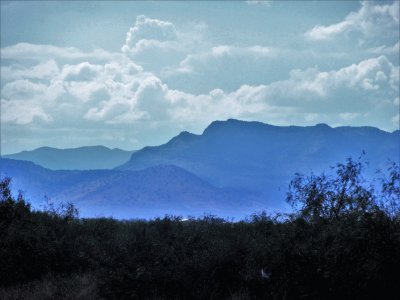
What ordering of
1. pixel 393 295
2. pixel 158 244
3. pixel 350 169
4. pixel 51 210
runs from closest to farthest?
pixel 393 295 < pixel 158 244 < pixel 350 169 < pixel 51 210

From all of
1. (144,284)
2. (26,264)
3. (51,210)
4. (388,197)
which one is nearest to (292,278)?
(144,284)

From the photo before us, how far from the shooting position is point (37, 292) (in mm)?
18094

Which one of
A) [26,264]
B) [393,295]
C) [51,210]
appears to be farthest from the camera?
[51,210]

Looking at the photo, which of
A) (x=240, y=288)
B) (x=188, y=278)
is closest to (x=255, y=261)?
(x=240, y=288)

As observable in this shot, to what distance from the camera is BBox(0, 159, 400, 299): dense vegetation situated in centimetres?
1609

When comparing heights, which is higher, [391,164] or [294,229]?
[391,164]

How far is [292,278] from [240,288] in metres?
2.14

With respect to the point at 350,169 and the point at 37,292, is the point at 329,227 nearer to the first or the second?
the point at 350,169

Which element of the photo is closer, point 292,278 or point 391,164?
point 292,278

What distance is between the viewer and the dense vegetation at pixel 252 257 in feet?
52.8

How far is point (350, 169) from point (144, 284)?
11.1 meters

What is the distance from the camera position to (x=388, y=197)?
810 inches

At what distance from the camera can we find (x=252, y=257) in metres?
17.8

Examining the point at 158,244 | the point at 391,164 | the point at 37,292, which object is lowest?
the point at 37,292
